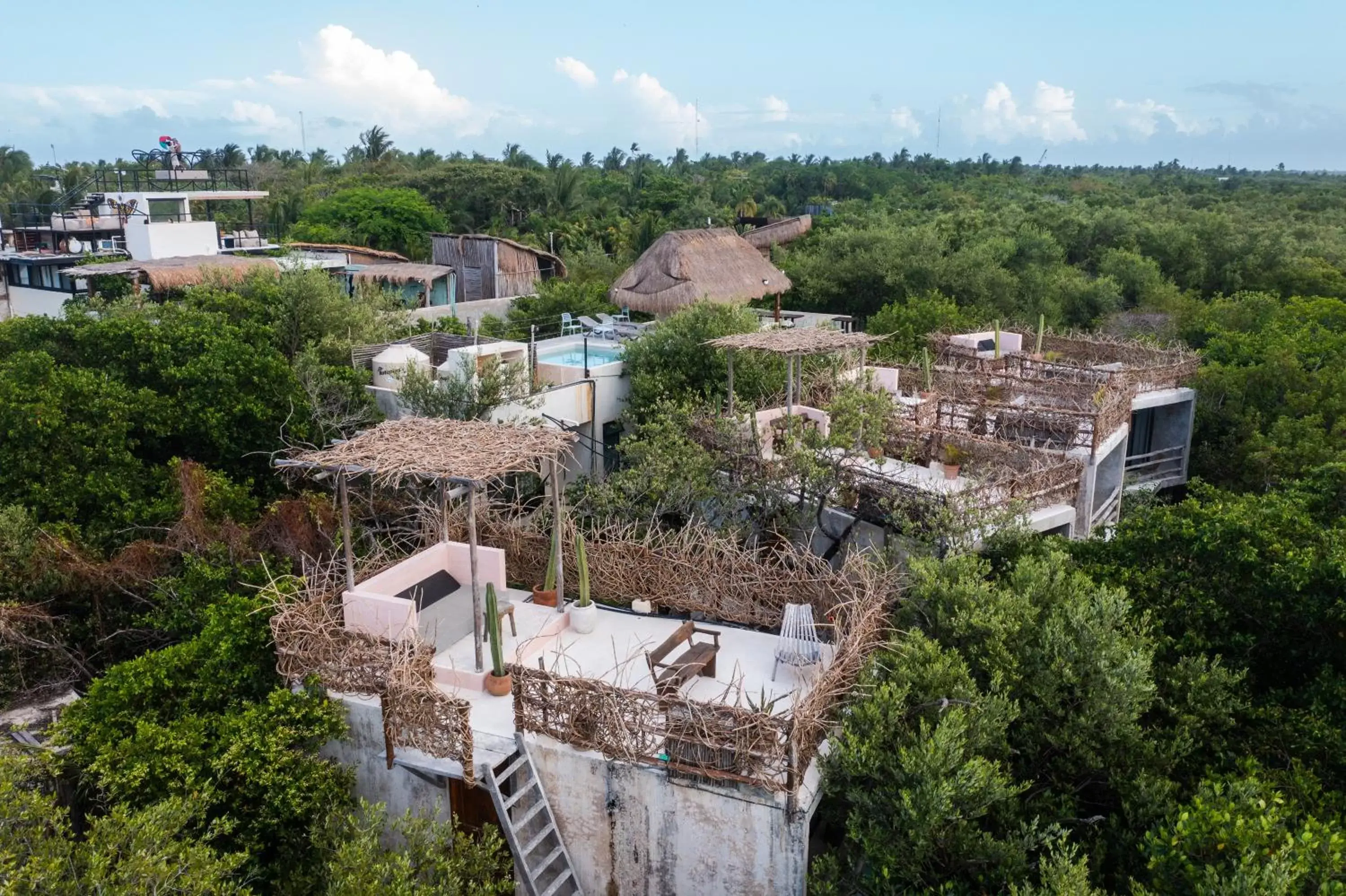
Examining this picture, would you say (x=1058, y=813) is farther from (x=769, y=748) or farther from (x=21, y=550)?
(x=21, y=550)

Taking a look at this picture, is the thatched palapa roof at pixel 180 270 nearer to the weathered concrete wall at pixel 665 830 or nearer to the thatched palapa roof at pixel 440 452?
the thatched palapa roof at pixel 440 452

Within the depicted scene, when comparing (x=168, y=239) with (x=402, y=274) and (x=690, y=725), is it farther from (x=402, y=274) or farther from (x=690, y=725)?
(x=690, y=725)

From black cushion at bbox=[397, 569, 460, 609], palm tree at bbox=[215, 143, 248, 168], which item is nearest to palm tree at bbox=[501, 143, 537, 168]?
palm tree at bbox=[215, 143, 248, 168]

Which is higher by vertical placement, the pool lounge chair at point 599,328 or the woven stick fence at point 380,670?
the pool lounge chair at point 599,328

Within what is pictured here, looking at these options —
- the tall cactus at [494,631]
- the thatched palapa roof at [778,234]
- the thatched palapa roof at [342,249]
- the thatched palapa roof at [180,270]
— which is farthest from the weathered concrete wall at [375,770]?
the thatched palapa roof at [778,234]

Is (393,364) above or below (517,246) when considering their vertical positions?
below

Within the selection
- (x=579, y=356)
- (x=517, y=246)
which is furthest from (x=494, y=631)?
(x=517, y=246)

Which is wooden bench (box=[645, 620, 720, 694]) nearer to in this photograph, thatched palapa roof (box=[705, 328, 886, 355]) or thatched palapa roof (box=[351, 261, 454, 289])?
thatched palapa roof (box=[705, 328, 886, 355])
